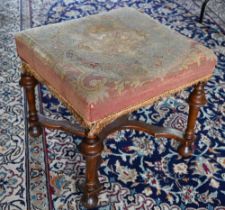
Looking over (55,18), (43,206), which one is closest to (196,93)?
(43,206)

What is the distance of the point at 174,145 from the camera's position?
131cm

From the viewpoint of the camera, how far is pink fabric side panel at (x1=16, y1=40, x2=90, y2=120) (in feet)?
2.83

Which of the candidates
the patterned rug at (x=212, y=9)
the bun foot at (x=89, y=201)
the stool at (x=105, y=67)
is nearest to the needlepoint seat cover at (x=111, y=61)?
the stool at (x=105, y=67)

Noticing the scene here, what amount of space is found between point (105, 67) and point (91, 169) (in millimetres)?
278

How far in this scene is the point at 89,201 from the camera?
1.05 meters

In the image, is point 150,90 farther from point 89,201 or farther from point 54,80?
point 89,201

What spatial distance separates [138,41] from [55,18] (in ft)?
4.04

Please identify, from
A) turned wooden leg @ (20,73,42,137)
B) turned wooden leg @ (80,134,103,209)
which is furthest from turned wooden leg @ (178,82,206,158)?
turned wooden leg @ (20,73,42,137)

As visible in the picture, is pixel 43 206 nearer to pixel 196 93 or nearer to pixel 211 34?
pixel 196 93

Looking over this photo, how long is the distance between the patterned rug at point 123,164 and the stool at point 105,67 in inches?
4.1

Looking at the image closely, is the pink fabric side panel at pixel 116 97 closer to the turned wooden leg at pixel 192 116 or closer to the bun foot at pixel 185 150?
the turned wooden leg at pixel 192 116

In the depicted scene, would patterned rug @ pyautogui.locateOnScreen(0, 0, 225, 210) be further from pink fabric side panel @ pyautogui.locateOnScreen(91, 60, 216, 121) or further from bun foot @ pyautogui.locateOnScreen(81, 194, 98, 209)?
pink fabric side panel @ pyautogui.locateOnScreen(91, 60, 216, 121)

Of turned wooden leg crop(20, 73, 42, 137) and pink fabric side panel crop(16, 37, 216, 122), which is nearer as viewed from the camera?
pink fabric side panel crop(16, 37, 216, 122)

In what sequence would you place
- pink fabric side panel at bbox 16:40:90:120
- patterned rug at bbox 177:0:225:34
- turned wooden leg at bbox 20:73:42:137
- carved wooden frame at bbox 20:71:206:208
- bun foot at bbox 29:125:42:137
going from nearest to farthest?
1. pink fabric side panel at bbox 16:40:90:120
2. carved wooden frame at bbox 20:71:206:208
3. turned wooden leg at bbox 20:73:42:137
4. bun foot at bbox 29:125:42:137
5. patterned rug at bbox 177:0:225:34
